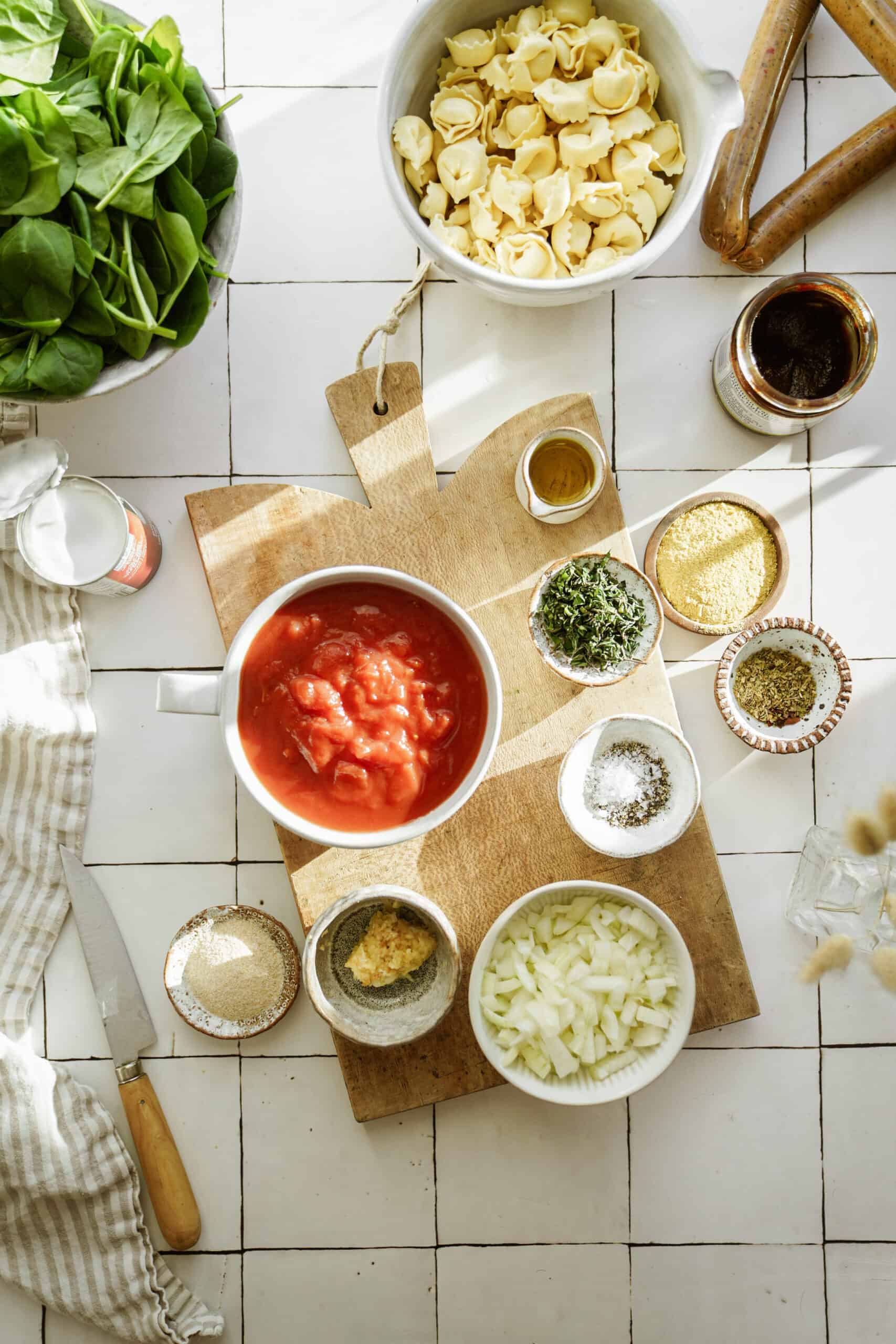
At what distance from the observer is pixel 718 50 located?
59.7 inches

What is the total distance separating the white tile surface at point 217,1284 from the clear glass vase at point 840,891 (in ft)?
3.51

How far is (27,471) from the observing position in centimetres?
140

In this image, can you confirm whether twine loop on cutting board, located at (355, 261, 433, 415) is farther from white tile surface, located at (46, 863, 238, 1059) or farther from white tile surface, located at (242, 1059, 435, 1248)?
white tile surface, located at (242, 1059, 435, 1248)

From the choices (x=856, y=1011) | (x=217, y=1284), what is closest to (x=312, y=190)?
(x=856, y=1011)

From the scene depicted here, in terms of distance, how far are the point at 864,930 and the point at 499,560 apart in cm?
80

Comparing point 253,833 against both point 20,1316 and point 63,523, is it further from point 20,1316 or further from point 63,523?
point 20,1316

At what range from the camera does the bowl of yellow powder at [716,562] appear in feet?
4.81

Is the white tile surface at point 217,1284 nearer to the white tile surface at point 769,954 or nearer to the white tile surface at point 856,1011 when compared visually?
the white tile surface at point 769,954

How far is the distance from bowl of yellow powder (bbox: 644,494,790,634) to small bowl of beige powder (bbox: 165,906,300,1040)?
81 centimetres

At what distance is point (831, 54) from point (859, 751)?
113cm

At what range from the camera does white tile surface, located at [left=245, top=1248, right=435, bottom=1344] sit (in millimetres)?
1511

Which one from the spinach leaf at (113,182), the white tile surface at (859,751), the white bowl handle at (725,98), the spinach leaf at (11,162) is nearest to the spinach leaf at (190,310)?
the spinach leaf at (113,182)

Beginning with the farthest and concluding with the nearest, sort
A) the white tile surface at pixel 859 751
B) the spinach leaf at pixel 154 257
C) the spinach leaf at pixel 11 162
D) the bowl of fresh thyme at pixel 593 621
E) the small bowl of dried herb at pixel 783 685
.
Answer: the white tile surface at pixel 859 751 < the small bowl of dried herb at pixel 783 685 < the bowl of fresh thyme at pixel 593 621 < the spinach leaf at pixel 154 257 < the spinach leaf at pixel 11 162

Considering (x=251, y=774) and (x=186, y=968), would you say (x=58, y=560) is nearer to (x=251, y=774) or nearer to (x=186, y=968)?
(x=251, y=774)
